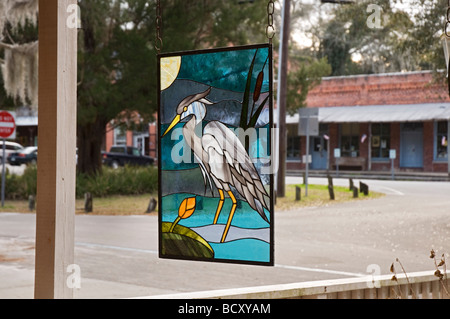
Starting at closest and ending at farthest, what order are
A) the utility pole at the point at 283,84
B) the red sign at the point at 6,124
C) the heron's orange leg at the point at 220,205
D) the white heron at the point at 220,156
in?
the white heron at the point at 220,156 → the heron's orange leg at the point at 220,205 → the red sign at the point at 6,124 → the utility pole at the point at 283,84

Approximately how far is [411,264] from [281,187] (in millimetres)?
12008

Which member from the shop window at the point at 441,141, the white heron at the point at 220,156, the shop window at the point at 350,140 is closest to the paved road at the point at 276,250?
the white heron at the point at 220,156

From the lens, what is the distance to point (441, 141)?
35656mm

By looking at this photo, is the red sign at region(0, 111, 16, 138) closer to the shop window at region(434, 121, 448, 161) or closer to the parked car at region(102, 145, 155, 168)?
the parked car at region(102, 145, 155, 168)

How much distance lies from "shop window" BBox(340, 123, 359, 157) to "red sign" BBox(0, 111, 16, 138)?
77.4 feet

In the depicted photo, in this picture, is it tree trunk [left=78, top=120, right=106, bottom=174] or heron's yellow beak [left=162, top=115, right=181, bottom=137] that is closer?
heron's yellow beak [left=162, top=115, right=181, bottom=137]

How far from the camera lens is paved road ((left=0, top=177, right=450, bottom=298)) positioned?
835 cm

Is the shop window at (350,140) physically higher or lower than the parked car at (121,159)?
higher

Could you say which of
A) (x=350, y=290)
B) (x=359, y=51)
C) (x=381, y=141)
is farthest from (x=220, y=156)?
(x=359, y=51)

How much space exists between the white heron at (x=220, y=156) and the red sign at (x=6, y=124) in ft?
50.7

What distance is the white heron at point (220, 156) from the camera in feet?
13.5

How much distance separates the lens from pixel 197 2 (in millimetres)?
21641

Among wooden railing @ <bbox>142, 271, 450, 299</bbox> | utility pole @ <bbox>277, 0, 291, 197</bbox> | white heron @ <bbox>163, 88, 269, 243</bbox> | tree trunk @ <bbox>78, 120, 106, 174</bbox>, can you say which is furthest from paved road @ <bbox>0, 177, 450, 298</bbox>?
tree trunk @ <bbox>78, 120, 106, 174</bbox>

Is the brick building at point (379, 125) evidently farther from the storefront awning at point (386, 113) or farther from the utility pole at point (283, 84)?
the utility pole at point (283, 84)
